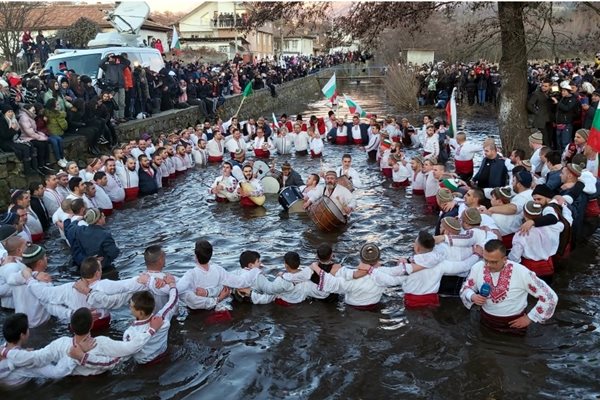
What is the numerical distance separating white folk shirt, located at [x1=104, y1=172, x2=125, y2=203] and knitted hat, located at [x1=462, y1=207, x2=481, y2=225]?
7829 mm

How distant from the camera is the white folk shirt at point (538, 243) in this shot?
667cm

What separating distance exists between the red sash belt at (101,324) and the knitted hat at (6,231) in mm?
2064

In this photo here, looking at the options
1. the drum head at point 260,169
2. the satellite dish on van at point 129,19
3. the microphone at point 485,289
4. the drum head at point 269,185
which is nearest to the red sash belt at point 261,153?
the drum head at point 260,169

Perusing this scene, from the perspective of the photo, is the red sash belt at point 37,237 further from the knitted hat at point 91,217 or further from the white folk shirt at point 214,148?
the white folk shirt at point 214,148

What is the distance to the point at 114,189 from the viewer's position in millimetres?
11594

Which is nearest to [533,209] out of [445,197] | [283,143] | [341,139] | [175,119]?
[445,197]

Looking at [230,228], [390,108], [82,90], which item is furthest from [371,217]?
[390,108]

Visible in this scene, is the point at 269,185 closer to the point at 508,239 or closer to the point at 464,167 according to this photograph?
the point at 464,167

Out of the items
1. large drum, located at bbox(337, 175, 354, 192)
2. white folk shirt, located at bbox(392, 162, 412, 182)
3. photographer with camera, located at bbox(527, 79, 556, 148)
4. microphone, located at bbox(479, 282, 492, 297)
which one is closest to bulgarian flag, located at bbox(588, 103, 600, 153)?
microphone, located at bbox(479, 282, 492, 297)

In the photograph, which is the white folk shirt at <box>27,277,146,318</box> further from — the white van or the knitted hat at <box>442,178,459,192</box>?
the white van

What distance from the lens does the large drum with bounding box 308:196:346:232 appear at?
9453 mm

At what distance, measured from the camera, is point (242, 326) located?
646 cm

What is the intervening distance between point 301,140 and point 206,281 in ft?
40.1

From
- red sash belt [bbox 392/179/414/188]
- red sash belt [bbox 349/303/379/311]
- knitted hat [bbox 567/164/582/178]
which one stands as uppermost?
knitted hat [bbox 567/164/582/178]
